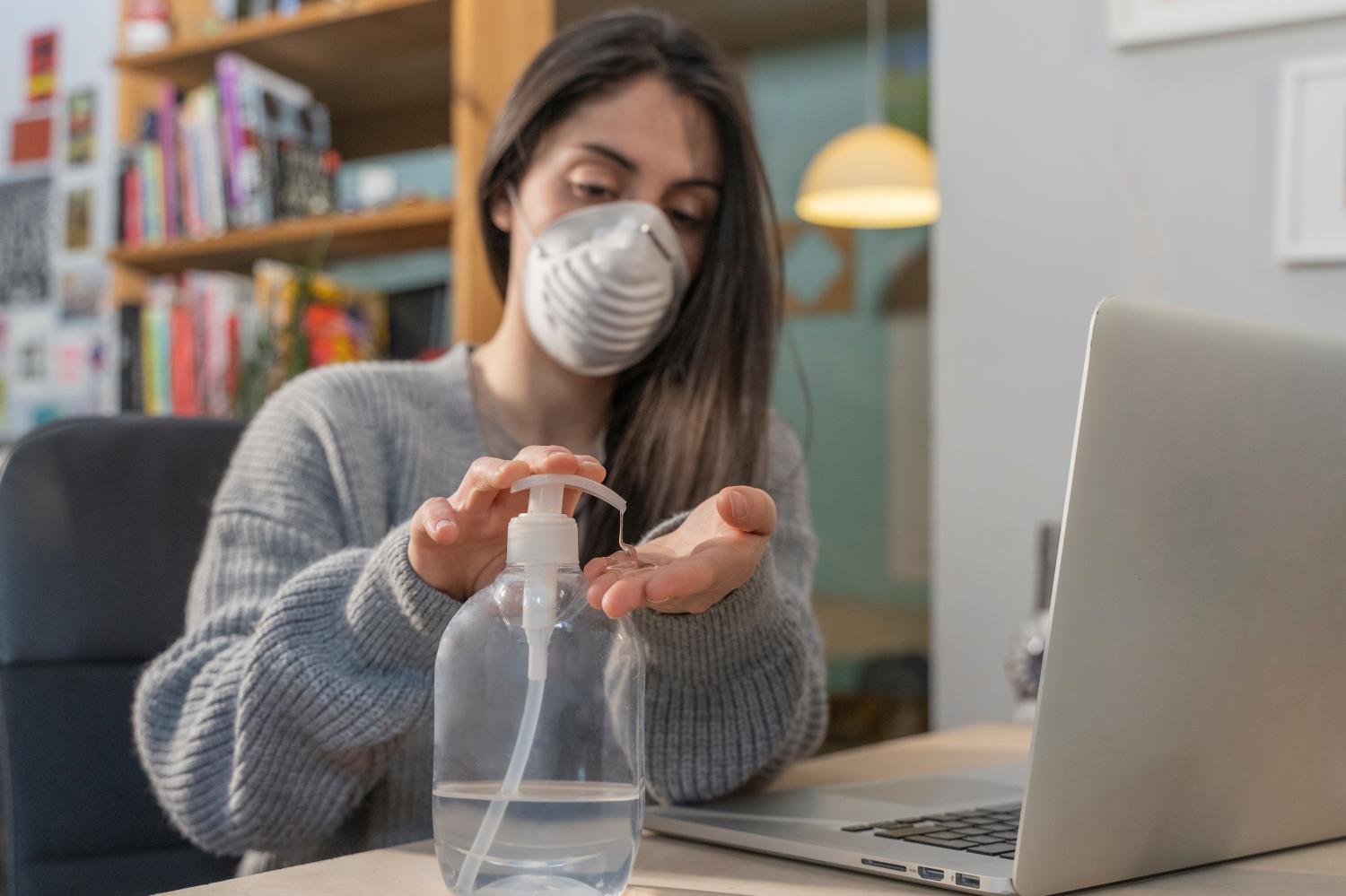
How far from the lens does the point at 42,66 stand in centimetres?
285

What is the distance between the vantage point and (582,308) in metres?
1.10

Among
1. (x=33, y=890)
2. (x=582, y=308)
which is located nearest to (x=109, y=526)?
(x=33, y=890)

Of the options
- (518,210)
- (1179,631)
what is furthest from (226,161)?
(1179,631)

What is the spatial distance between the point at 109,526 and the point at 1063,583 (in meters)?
0.78

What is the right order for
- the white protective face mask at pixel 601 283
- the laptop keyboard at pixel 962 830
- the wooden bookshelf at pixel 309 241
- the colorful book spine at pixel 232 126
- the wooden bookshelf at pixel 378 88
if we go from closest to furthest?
the laptop keyboard at pixel 962 830
the white protective face mask at pixel 601 283
the wooden bookshelf at pixel 378 88
the wooden bookshelf at pixel 309 241
the colorful book spine at pixel 232 126

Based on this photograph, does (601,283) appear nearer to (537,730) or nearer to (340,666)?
(340,666)

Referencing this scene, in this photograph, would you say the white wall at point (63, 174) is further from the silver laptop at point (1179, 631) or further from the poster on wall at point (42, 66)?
the silver laptop at point (1179, 631)

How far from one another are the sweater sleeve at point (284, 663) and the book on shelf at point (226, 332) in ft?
3.57

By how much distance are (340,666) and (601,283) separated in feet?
1.45

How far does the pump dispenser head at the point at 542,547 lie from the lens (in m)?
0.49

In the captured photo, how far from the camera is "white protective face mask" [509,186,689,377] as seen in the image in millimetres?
1082

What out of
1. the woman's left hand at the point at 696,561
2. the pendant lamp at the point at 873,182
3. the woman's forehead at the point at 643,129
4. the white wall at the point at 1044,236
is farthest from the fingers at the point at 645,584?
the pendant lamp at the point at 873,182

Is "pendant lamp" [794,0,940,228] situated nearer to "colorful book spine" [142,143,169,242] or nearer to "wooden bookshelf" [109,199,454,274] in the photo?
"wooden bookshelf" [109,199,454,274]

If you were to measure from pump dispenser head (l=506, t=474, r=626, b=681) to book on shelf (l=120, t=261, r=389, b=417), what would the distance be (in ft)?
5.29
